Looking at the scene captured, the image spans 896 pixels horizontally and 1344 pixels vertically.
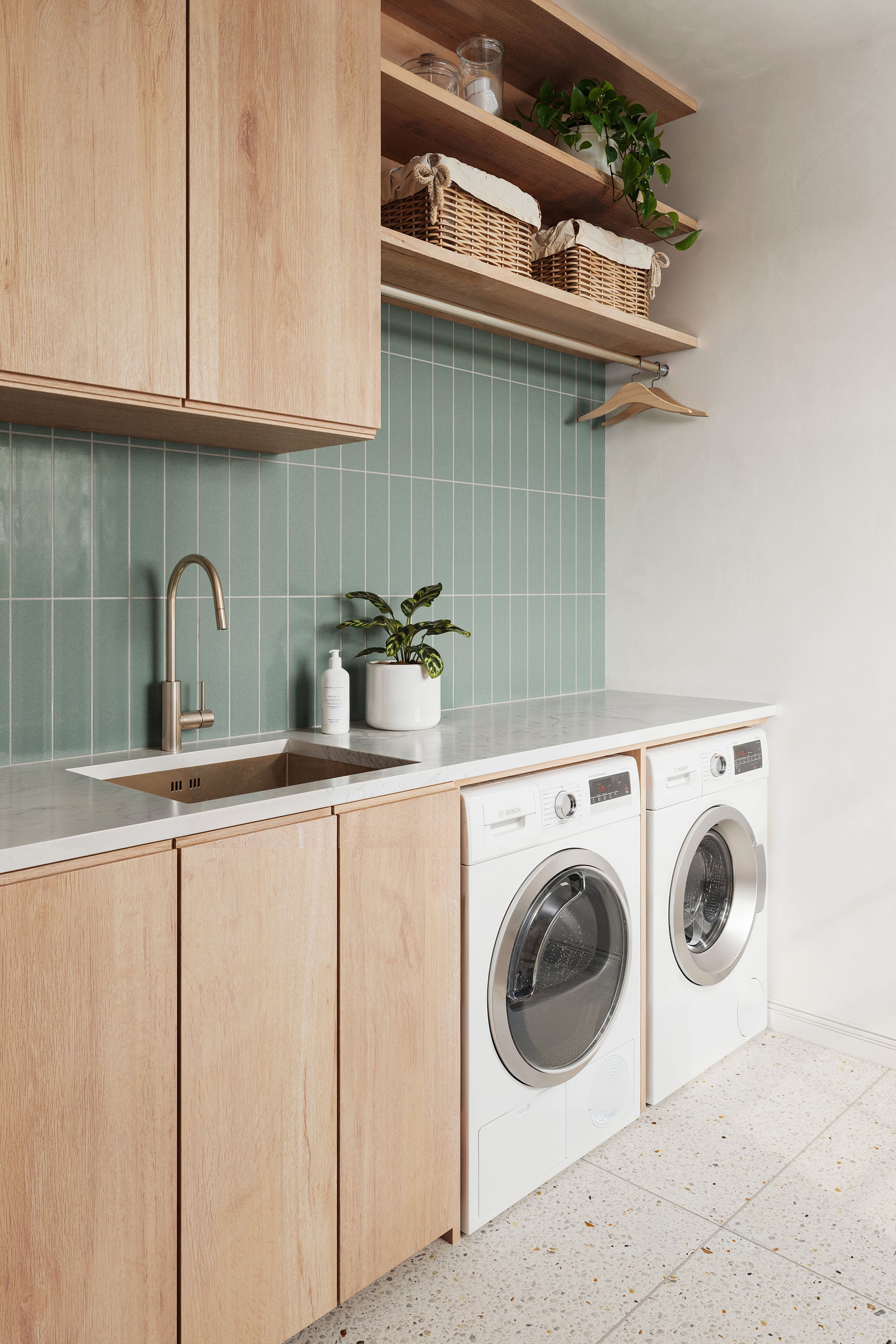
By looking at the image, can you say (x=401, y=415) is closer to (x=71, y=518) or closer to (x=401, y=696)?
(x=401, y=696)

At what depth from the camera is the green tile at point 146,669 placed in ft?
6.05

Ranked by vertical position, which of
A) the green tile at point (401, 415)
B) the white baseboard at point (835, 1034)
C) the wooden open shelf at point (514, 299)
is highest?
the wooden open shelf at point (514, 299)

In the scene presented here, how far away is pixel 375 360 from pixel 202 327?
15.0 inches

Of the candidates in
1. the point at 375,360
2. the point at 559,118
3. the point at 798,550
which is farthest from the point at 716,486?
the point at 375,360

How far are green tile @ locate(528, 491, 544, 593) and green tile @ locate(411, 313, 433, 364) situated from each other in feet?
1.77

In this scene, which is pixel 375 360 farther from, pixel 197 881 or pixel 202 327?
pixel 197 881

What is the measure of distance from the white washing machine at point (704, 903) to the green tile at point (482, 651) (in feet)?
2.02

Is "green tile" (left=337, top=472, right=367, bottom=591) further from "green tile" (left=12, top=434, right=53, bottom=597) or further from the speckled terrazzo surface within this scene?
the speckled terrazzo surface

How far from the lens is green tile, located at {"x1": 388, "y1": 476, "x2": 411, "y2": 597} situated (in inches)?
92.0

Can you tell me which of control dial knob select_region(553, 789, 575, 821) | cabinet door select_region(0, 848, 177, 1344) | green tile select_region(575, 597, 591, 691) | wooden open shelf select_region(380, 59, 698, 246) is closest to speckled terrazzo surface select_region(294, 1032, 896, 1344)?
cabinet door select_region(0, 848, 177, 1344)

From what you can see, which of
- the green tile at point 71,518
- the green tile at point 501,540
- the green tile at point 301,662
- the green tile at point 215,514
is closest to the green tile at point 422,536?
the green tile at point 501,540

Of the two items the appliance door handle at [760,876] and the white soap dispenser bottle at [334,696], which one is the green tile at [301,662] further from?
the appliance door handle at [760,876]

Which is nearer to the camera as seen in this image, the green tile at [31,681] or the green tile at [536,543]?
the green tile at [31,681]

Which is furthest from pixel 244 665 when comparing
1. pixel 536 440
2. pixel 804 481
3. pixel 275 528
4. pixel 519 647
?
pixel 804 481
